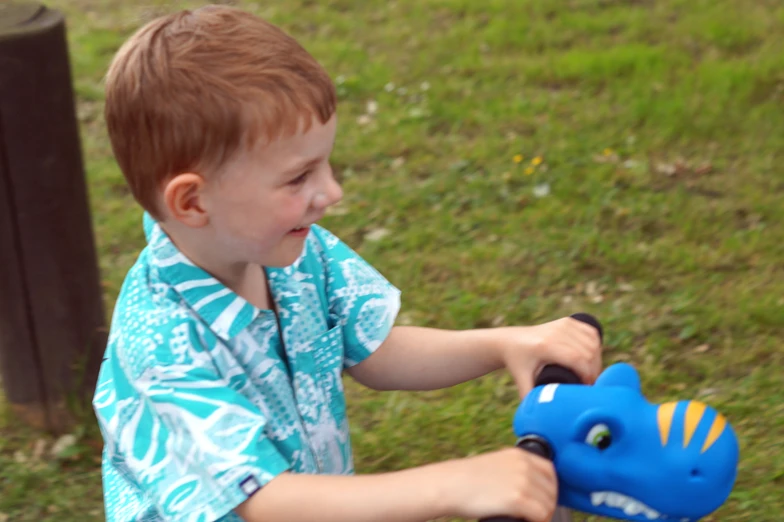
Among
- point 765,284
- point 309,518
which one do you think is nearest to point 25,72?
point 309,518

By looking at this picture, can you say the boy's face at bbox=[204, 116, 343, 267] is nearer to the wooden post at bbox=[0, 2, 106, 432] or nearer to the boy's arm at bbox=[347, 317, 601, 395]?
the boy's arm at bbox=[347, 317, 601, 395]

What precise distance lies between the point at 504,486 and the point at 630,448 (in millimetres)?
177

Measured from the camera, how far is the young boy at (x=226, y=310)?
1536 mm

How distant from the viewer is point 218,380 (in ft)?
5.33

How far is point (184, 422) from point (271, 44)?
0.61 m

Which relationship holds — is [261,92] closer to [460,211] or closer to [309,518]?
[309,518]

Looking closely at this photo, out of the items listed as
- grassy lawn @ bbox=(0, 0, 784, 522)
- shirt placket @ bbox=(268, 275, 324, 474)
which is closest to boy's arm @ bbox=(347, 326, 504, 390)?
shirt placket @ bbox=(268, 275, 324, 474)

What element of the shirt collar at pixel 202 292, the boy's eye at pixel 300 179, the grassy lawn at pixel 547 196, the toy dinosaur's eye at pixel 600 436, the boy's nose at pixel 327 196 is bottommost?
the grassy lawn at pixel 547 196

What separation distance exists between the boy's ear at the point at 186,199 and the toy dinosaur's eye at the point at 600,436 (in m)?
0.70

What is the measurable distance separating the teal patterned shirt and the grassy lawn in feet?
4.07

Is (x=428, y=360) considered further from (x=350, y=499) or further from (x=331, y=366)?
(x=350, y=499)

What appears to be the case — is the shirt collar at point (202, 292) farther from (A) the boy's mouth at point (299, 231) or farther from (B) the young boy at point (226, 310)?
(A) the boy's mouth at point (299, 231)

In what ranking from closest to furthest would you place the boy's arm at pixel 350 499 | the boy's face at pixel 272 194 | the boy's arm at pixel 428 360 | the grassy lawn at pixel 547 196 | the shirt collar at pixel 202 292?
the boy's arm at pixel 350 499 < the boy's face at pixel 272 194 < the shirt collar at pixel 202 292 < the boy's arm at pixel 428 360 < the grassy lawn at pixel 547 196

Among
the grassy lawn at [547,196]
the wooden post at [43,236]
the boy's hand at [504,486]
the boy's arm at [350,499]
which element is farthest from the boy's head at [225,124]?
the grassy lawn at [547,196]
